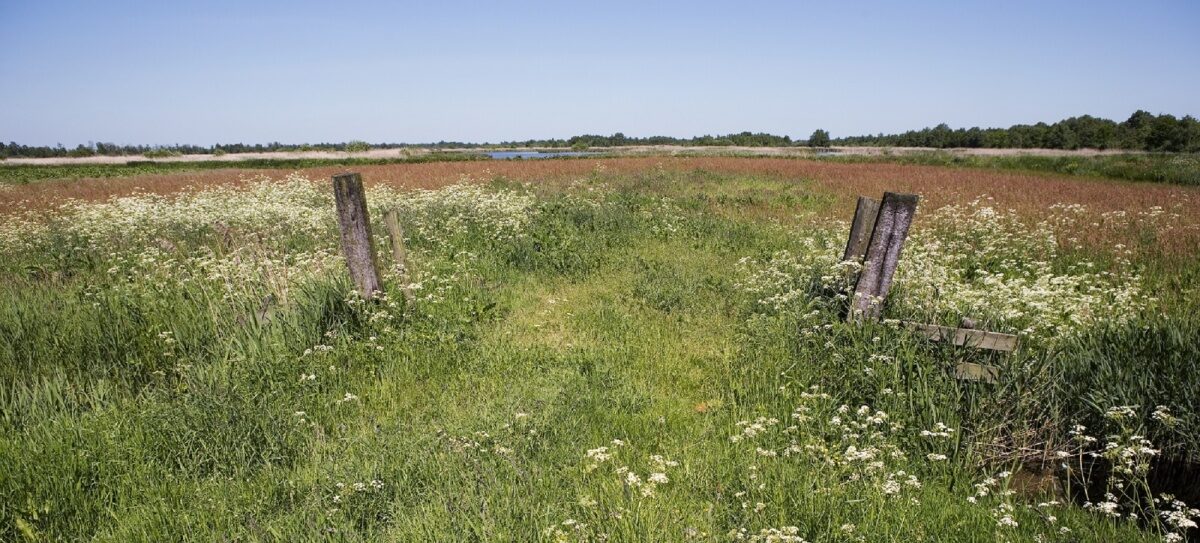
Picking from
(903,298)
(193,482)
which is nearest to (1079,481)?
(903,298)

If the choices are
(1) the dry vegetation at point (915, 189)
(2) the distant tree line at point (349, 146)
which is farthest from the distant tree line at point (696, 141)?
(1) the dry vegetation at point (915, 189)

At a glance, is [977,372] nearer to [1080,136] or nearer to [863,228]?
[863,228]

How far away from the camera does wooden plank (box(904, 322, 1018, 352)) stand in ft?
13.7

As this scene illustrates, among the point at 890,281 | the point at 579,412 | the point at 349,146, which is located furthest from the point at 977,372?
the point at 349,146

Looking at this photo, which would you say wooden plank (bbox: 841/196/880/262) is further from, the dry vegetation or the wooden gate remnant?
the dry vegetation

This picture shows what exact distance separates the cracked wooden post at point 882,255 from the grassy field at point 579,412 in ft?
0.68

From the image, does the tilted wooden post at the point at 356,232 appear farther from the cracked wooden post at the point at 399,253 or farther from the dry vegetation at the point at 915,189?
the dry vegetation at the point at 915,189

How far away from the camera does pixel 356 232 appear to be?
5816mm

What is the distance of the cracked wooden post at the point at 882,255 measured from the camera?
15.7 feet

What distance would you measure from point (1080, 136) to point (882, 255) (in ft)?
330

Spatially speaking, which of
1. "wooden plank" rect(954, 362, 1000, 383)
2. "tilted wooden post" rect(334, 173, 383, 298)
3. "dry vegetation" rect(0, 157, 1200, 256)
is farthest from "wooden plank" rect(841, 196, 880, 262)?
"dry vegetation" rect(0, 157, 1200, 256)

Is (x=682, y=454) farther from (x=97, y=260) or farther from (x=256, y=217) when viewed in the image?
(x=256, y=217)

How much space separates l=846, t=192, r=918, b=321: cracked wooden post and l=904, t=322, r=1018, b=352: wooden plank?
1.77 ft

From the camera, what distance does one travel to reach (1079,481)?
12.4 feet
